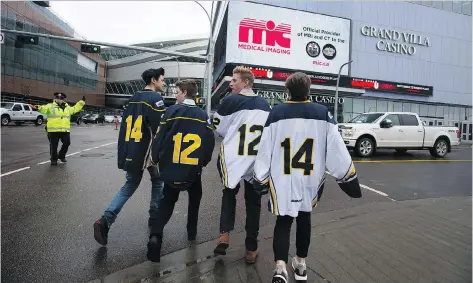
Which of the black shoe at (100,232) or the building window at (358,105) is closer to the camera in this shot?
the black shoe at (100,232)

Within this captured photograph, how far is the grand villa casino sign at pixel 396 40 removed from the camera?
37019mm

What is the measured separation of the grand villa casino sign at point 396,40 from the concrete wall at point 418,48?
1.52 feet

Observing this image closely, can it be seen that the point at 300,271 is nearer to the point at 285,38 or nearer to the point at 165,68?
the point at 285,38

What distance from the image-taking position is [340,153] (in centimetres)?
277

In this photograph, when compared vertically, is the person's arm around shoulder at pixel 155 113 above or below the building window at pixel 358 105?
below

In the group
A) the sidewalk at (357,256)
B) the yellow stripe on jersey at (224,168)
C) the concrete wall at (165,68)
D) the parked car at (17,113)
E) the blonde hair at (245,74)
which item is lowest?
the sidewalk at (357,256)

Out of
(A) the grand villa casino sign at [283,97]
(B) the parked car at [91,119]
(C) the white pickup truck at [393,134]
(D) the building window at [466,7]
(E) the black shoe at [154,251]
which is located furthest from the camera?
(B) the parked car at [91,119]

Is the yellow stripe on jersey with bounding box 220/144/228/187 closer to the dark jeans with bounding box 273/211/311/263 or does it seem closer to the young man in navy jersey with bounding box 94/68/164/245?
the dark jeans with bounding box 273/211/311/263

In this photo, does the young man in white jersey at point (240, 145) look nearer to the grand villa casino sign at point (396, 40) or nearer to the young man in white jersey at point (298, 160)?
the young man in white jersey at point (298, 160)

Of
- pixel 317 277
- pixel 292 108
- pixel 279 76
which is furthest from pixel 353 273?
pixel 279 76

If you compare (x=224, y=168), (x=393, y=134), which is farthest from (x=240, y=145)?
(x=393, y=134)

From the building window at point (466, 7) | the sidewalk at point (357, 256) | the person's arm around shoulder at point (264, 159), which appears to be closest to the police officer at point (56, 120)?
the sidewalk at point (357, 256)

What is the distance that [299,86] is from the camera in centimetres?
275

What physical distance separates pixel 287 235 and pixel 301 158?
0.66 m
